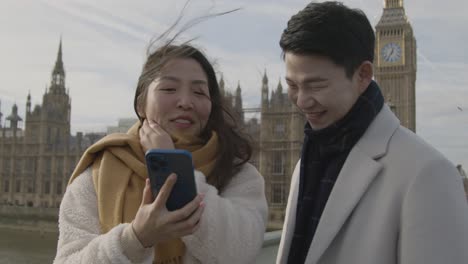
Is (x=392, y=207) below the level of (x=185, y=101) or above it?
below

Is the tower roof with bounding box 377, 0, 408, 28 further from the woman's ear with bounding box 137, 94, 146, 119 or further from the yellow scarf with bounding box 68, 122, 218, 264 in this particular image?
the yellow scarf with bounding box 68, 122, 218, 264

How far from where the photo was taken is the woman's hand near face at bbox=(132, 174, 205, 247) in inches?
40.8

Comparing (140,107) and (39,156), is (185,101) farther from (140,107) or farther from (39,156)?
(39,156)

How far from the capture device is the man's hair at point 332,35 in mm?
1250

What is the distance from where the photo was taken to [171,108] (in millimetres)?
1367

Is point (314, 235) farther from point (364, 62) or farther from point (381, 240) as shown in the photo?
point (364, 62)

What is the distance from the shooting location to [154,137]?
1269 millimetres

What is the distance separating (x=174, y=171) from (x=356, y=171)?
1.62 ft

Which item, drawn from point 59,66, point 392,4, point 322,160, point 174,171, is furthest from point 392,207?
point 59,66

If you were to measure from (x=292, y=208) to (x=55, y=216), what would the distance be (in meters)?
31.1

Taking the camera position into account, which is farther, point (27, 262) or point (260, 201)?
point (27, 262)

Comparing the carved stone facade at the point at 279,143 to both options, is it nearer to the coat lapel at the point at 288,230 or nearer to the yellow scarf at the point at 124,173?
the coat lapel at the point at 288,230

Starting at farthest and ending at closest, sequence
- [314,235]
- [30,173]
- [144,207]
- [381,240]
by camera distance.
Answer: [30,173] → [314,235] → [381,240] → [144,207]

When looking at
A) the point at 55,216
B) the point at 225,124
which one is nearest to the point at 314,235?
the point at 225,124
